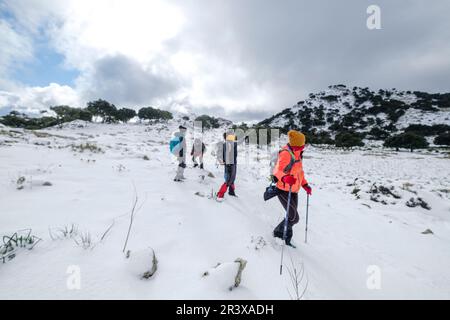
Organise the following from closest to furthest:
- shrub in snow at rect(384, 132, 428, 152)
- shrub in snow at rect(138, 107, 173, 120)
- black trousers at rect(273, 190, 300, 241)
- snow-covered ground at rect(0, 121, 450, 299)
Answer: snow-covered ground at rect(0, 121, 450, 299) < black trousers at rect(273, 190, 300, 241) < shrub in snow at rect(384, 132, 428, 152) < shrub in snow at rect(138, 107, 173, 120)

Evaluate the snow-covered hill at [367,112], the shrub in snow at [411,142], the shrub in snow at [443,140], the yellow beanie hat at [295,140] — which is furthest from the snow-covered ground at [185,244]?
the snow-covered hill at [367,112]

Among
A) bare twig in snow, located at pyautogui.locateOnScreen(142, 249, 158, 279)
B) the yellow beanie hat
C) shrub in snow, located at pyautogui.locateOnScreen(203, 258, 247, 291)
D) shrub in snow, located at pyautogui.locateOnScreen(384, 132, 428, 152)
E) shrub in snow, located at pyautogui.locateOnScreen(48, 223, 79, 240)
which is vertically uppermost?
shrub in snow, located at pyautogui.locateOnScreen(384, 132, 428, 152)

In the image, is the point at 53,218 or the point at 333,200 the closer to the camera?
the point at 53,218

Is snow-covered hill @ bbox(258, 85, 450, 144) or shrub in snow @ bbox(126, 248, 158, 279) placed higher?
snow-covered hill @ bbox(258, 85, 450, 144)

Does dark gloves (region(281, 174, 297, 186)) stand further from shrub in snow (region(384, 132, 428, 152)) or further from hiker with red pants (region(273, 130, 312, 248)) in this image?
shrub in snow (region(384, 132, 428, 152))

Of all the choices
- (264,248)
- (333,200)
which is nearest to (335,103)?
(333,200)

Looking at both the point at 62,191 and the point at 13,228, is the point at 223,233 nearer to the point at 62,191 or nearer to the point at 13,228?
the point at 13,228

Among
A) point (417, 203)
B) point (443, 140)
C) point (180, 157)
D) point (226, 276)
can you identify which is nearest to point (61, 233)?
point (226, 276)

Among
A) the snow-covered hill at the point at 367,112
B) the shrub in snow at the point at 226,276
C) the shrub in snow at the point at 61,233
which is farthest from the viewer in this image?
the snow-covered hill at the point at 367,112

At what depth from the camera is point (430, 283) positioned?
3330mm

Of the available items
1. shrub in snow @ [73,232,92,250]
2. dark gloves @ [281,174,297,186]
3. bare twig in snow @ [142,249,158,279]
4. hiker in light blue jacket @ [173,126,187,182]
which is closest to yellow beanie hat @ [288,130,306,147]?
dark gloves @ [281,174,297,186]

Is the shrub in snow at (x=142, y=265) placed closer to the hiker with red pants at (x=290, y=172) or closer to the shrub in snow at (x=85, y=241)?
the shrub in snow at (x=85, y=241)

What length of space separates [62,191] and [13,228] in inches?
68.6

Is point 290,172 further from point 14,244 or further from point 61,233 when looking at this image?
point 14,244
